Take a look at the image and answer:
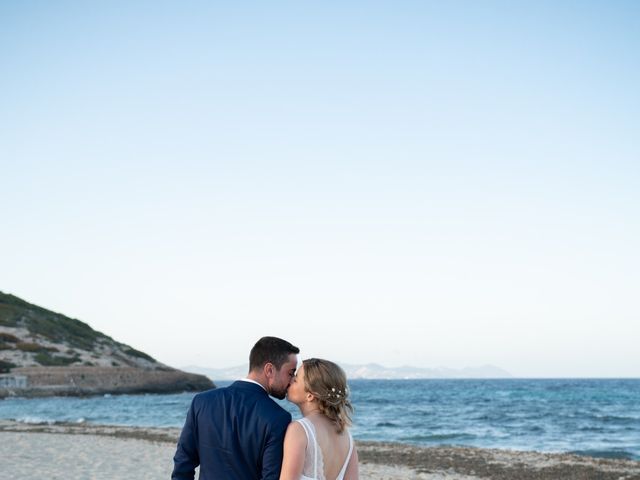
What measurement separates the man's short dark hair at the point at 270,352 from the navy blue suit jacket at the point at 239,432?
134 millimetres

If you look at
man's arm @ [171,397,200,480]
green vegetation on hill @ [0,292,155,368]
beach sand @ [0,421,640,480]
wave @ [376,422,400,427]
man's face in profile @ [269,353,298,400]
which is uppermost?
green vegetation on hill @ [0,292,155,368]

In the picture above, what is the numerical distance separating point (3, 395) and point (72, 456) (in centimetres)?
4189

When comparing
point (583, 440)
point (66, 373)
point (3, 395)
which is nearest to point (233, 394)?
point (583, 440)

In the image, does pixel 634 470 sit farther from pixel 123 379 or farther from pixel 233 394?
pixel 123 379

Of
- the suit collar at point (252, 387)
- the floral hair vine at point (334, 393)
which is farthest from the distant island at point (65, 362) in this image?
the floral hair vine at point (334, 393)

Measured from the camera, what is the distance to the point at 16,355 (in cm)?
6525

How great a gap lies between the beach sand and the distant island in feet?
127

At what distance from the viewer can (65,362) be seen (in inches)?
2694

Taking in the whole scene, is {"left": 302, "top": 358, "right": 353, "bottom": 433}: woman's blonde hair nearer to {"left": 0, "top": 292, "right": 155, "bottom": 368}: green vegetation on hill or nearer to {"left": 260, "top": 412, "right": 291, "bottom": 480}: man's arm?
{"left": 260, "top": 412, "right": 291, "bottom": 480}: man's arm

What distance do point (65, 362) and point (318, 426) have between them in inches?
2733

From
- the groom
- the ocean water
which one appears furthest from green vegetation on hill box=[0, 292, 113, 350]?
the groom

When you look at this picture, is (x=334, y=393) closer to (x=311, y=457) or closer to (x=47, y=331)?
(x=311, y=457)

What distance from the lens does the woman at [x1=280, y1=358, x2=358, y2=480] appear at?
3.91 metres

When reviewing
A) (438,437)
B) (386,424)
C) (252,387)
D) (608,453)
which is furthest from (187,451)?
(386,424)
